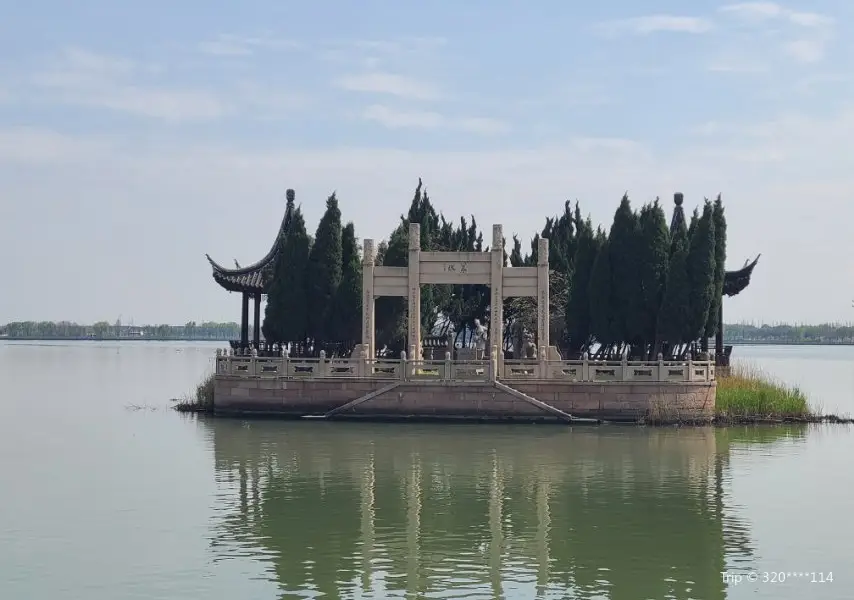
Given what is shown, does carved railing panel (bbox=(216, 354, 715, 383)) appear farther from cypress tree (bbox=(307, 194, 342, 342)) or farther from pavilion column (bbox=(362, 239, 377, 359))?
cypress tree (bbox=(307, 194, 342, 342))

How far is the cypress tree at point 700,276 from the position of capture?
3312 cm

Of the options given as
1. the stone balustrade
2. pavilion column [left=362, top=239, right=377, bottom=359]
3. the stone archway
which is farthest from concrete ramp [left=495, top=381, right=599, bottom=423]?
pavilion column [left=362, top=239, right=377, bottom=359]

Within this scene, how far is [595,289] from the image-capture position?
3512 cm

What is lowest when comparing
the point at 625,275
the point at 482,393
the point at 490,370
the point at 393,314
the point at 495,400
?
the point at 495,400

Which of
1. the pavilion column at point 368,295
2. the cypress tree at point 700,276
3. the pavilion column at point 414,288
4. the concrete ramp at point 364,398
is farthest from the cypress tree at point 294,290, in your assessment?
the cypress tree at point 700,276

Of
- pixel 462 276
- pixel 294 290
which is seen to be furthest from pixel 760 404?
pixel 294 290

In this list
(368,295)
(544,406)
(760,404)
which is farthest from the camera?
(368,295)

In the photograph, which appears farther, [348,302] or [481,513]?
[348,302]

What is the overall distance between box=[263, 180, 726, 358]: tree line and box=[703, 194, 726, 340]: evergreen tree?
0.03 m

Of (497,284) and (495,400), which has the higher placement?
(497,284)

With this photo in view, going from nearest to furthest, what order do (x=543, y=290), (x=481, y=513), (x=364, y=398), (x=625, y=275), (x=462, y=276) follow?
(x=481, y=513)
(x=364, y=398)
(x=543, y=290)
(x=462, y=276)
(x=625, y=275)

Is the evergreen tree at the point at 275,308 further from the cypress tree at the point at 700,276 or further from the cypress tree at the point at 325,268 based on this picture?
the cypress tree at the point at 700,276

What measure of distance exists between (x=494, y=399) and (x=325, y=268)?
796 centimetres

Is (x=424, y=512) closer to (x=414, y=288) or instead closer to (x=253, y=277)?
(x=414, y=288)
